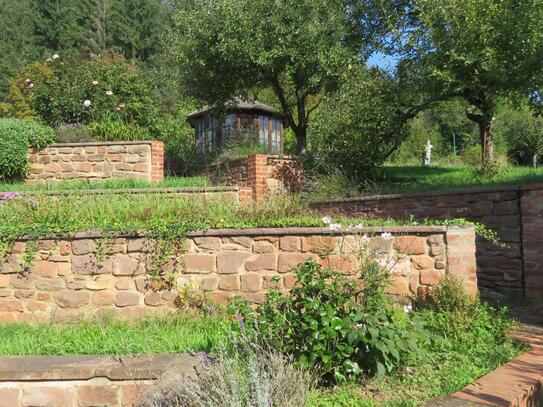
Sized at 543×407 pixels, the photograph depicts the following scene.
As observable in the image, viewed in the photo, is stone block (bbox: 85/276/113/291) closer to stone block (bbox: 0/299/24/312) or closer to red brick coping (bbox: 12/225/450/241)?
red brick coping (bbox: 12/225/450/241)

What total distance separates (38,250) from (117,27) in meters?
38.6

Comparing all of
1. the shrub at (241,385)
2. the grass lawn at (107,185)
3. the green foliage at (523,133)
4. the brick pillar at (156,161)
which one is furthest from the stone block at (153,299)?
the green foliage at (523,133)

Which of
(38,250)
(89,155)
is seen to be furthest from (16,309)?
(89,155)

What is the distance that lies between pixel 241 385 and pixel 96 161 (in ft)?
29.2

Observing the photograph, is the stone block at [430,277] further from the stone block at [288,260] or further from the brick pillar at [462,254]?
the stone block at [288,260]

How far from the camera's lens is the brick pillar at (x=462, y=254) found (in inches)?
191

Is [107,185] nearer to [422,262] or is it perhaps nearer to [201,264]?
[201,264]

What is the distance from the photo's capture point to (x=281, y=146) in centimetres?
1895

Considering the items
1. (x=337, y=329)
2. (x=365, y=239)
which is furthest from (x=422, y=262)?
(x=337, y=329)

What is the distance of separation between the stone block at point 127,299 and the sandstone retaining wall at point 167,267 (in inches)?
0.4

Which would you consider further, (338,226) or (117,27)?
(117,27)

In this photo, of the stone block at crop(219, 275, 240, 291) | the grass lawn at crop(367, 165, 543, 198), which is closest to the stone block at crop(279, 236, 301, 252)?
the stone block at crop(219, 275, 240, 291)

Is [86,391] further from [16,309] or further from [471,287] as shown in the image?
[471,287]

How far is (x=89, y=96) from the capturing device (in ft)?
41.3
